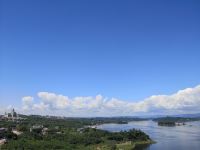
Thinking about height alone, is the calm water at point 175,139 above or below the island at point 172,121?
below

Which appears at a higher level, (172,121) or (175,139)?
(172,121)

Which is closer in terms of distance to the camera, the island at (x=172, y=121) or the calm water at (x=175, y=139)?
the calm water at (x=175, y=139)

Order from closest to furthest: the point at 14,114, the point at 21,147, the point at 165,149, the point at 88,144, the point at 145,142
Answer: the point at 21,147 < the point at 165,149 < the point at 88,144 < the point at 145,142 < the point at 14,114

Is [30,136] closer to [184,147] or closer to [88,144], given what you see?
[88,144]

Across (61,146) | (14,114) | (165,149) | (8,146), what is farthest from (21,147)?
(14,114)

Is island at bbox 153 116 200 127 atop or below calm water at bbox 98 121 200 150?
atop

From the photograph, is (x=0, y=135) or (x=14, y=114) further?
(x=14, y=114)

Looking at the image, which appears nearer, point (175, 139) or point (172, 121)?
point (175, 139)

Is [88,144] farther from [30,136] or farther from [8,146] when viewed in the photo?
[8,146]

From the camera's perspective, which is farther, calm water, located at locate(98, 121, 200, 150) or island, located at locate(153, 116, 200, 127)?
island, located at locate(153, 116, 200, 127)

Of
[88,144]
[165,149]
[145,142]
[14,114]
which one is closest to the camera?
[165,149]
